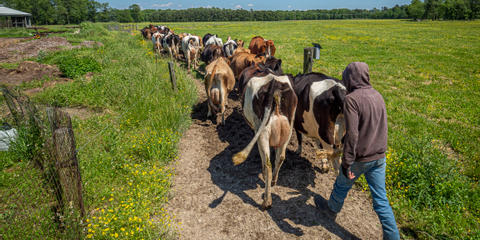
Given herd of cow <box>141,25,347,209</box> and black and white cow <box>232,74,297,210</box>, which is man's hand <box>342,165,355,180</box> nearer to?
herd of cow <box>141,25,347,209</box>

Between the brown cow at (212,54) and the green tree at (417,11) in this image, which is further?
the green tree at (417,11)

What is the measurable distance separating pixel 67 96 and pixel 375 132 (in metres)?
8.51

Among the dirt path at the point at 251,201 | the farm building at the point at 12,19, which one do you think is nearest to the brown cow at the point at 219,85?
the dirt path at the point at 251,201

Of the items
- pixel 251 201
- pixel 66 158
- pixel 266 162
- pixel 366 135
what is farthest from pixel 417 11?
pixel 66 158

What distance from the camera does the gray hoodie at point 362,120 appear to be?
2.67 m

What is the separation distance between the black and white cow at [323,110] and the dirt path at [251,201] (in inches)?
32.9

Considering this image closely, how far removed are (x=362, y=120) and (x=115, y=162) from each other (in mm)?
4266

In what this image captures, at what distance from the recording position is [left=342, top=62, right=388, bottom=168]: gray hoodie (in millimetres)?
2674

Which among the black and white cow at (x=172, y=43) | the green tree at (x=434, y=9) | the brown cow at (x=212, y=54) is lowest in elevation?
the brown cow at (x=212, y=54)

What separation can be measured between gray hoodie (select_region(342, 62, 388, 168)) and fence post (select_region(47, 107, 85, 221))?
10.3 ft

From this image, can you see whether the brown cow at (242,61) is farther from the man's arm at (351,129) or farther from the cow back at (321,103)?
the man's arm at (351,129)

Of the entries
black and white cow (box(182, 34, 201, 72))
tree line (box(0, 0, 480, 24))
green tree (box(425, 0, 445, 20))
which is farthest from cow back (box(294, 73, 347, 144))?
green tree (box(425, 0, 445, 20))

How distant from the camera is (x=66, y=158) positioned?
2.56m

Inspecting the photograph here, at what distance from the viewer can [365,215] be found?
12.1 feet
